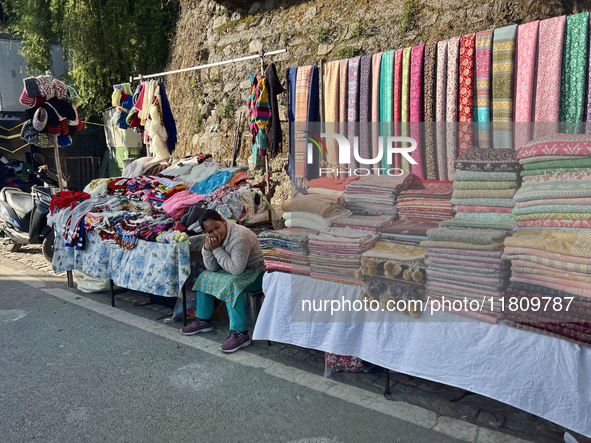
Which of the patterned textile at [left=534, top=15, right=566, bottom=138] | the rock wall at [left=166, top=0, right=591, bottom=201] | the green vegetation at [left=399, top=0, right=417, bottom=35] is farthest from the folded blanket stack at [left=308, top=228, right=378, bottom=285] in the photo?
the green vegetation at [left=399, top=0, right=417, bottom=35]

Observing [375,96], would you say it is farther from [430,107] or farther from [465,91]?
[465,91]

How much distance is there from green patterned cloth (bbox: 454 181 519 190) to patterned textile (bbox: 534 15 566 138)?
43.7 inches

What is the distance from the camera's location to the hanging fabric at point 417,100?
384 centimetres

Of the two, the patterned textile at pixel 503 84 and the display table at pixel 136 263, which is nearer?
the patterned textile at pixel 503 84

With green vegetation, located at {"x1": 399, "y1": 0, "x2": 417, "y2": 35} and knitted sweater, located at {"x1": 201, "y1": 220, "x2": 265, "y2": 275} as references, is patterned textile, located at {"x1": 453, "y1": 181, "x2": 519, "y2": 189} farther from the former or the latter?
green vegetation, located at {"x1": 399, "y1": 0, "x2": 417, "y2": 35}

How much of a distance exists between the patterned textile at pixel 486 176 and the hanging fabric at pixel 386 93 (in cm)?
154

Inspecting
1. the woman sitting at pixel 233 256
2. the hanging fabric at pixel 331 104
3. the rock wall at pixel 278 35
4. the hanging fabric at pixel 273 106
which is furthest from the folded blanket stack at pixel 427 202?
the rock wall at pixel 278 35

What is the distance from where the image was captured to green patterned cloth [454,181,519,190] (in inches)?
99.0

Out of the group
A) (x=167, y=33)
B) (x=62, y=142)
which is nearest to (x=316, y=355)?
(x=62, y=142)

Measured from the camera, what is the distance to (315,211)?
3186 mm

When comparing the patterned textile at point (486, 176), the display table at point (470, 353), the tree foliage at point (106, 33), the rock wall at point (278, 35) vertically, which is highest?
the tree foliage at point (106, 33)

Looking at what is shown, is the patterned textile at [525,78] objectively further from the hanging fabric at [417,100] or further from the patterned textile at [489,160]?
the patterned textile at [489,160]

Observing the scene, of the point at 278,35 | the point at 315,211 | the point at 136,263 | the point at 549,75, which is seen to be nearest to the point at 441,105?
the point at 549,75

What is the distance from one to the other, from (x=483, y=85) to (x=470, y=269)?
1.79 metres
